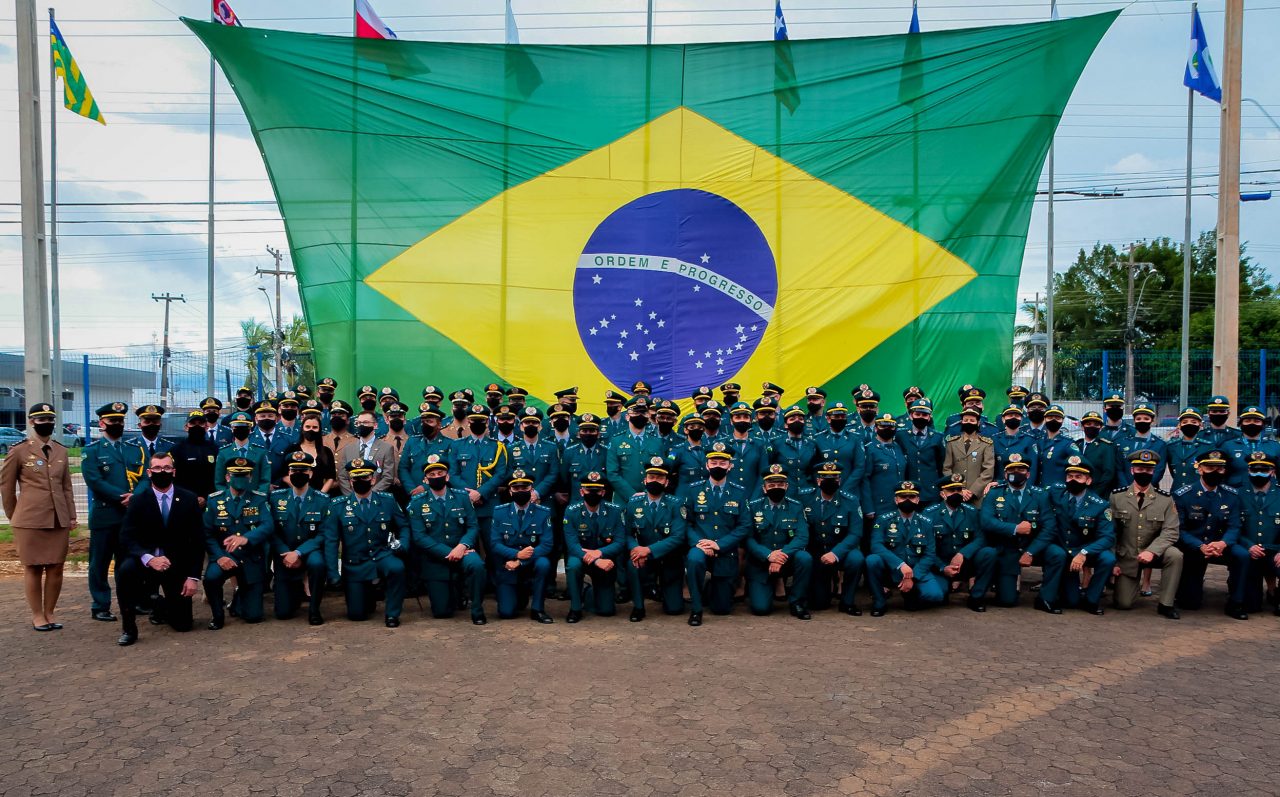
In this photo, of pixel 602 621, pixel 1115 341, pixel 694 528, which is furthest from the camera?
pixel 1115 341

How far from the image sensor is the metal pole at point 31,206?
389 inches

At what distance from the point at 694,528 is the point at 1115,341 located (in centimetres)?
5017

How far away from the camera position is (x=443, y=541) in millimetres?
8039

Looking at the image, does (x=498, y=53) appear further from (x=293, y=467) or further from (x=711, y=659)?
(x=711, y=659)

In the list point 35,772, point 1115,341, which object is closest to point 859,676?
point 35,772

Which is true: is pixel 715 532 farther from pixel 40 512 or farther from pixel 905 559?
pixel 40 512

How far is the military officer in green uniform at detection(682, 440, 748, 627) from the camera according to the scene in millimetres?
7906

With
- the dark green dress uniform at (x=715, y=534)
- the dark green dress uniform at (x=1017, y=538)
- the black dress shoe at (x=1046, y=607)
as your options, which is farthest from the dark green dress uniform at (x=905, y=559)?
the dark green dress uniform at (x=715, y=534)

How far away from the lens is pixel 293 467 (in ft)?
25.9

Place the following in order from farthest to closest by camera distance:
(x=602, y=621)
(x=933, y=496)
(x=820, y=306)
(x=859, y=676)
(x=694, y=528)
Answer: (x=820, y=306)
(x=933, y=496)
(x=694, y=528)
(x=602, y=621)
(x=859, y=676)

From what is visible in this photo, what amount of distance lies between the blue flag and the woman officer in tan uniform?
14.7 m

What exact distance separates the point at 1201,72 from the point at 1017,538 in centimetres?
889

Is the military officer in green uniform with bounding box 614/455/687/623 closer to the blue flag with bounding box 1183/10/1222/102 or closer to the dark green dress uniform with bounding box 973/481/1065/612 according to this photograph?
the dark green dress uniform with bounding box 973/481/1065/612

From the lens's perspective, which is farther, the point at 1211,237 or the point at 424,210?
the point at 1211,237
